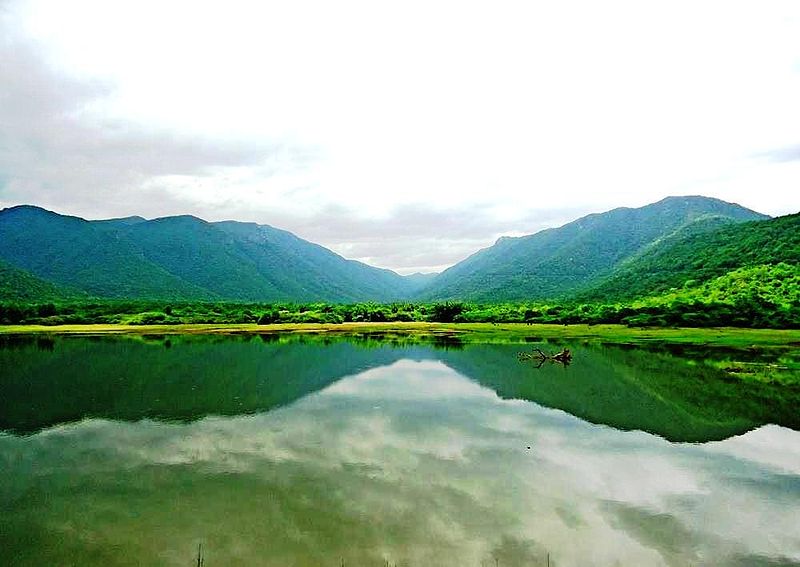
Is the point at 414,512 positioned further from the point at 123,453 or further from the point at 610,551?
the point at 123,453

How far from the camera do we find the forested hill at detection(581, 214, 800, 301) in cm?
9982

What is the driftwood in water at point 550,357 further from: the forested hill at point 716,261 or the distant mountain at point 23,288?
the distant mountain at point 23,288

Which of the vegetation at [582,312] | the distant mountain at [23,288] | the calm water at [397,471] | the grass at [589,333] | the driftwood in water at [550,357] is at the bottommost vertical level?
the calm water at [397,471]

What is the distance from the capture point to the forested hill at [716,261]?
9982cm

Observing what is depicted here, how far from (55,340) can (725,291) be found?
106 metres

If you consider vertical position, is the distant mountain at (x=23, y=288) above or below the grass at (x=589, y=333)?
above

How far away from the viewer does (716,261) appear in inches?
4783

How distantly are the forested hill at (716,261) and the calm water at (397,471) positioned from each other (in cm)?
7613

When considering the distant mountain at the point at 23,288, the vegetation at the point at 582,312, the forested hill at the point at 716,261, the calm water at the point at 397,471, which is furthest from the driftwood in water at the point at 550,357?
the distant mountain at the point at 23,288

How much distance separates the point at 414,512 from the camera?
14.7 m

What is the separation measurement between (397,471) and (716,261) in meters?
128

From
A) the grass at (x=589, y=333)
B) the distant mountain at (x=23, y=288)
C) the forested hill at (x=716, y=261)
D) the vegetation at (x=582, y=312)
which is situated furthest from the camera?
the distant mountain at (x=23, y=288)

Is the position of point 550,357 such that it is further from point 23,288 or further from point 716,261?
point 23,288

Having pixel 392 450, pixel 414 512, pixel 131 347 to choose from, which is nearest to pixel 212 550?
pixel 414 512
